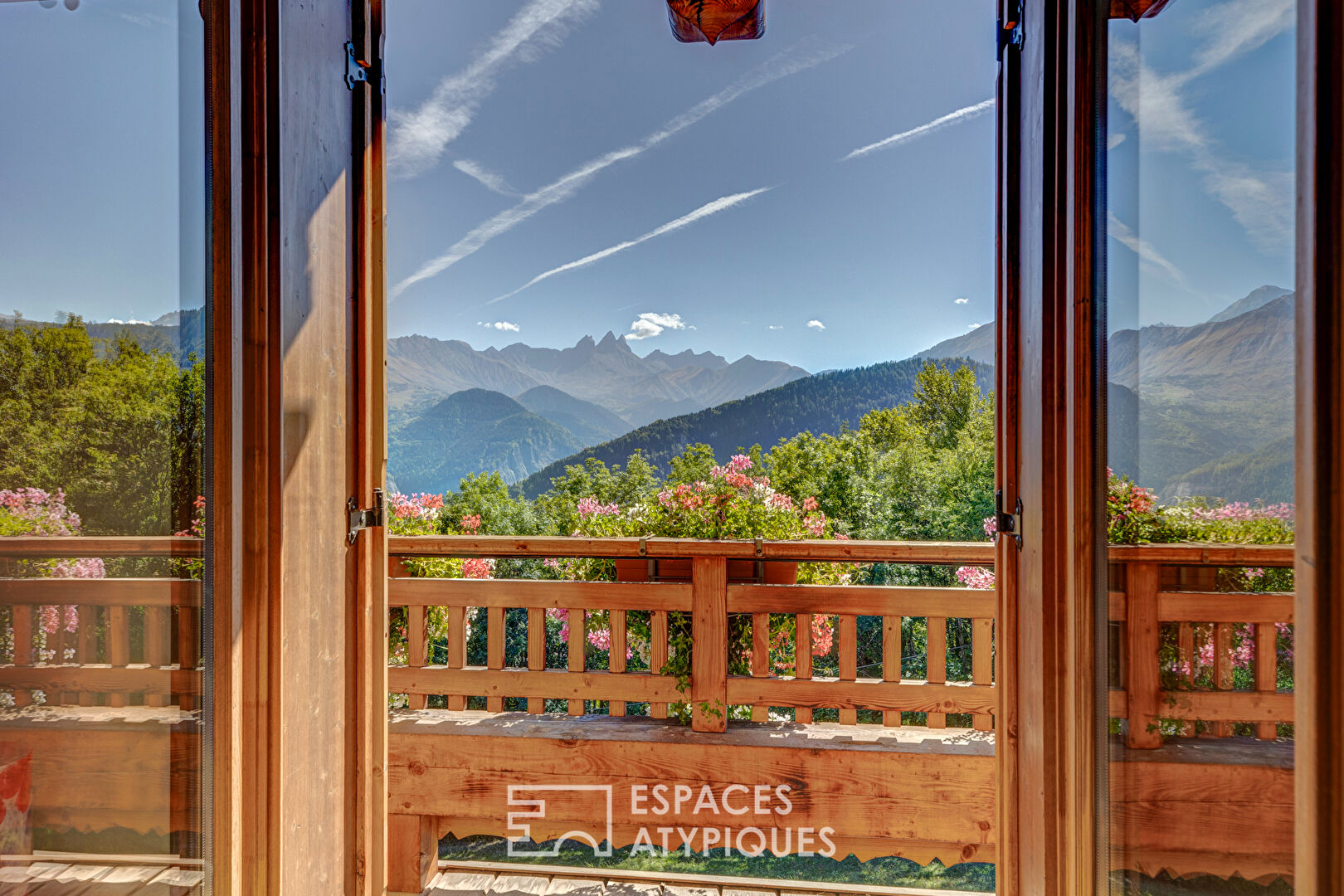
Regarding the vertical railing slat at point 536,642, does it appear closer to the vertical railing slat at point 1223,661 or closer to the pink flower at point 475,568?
the pink flower at point 475,568

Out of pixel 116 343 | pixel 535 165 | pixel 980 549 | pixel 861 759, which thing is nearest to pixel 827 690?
pixel 861 759

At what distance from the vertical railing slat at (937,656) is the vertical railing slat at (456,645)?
1637 mm

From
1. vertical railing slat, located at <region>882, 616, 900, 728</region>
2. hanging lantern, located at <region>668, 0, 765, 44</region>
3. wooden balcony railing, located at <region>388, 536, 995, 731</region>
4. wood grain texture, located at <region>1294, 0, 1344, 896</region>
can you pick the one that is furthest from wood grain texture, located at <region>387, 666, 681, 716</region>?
hanging lantern, located at <region>668, 0, 765, 44</region>

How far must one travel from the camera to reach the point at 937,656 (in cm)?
206

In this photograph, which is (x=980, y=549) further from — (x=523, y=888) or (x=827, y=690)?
(x=523, y=888)

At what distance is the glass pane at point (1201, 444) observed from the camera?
596 millimetres

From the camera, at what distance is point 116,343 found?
85 centimetres

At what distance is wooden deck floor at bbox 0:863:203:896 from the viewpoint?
0.73 meters

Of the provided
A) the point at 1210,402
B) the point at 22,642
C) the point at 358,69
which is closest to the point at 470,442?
the point at 358,69

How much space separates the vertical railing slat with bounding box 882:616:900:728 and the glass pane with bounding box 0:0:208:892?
1844 mm

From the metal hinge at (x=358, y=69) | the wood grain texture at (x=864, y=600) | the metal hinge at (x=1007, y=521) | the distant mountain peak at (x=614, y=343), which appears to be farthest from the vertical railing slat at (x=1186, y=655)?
the distant mountain peak at (x=614, y=343)

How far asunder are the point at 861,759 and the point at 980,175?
3.24m

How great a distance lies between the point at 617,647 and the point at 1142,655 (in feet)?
5.23

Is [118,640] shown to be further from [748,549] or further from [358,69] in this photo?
[748,549]
